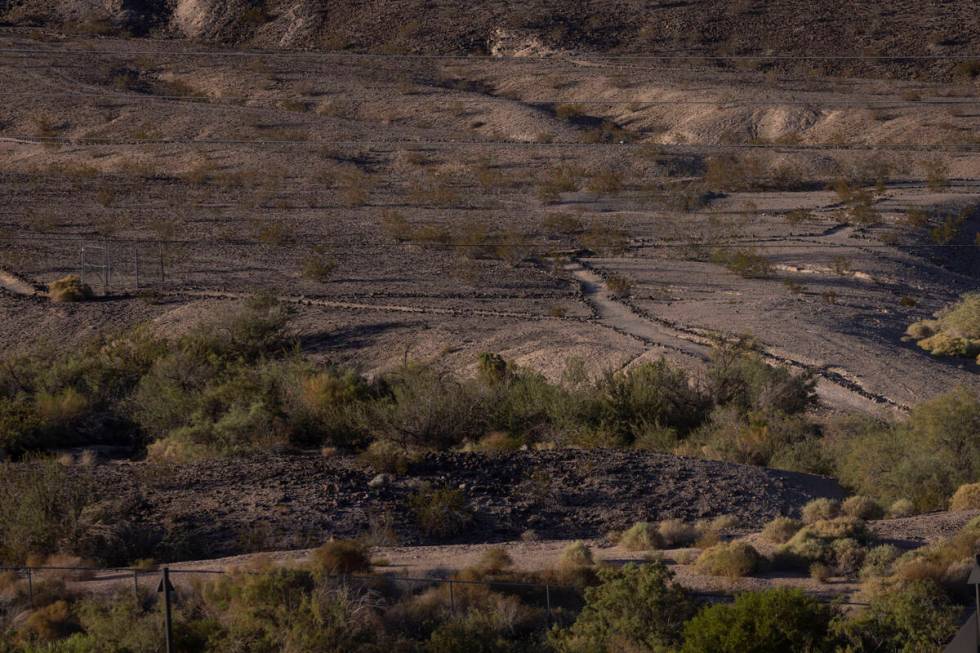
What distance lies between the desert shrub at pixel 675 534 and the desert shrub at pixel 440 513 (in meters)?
2.71

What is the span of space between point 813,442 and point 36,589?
41.3 feet

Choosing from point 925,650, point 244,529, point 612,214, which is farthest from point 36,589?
point 612,214

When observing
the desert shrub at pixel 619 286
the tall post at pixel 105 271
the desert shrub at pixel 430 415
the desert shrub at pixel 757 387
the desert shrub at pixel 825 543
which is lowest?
A: the desert shrub at pixel 619 286

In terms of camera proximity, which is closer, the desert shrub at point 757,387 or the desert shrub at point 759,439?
the desert shrub at point 759,439

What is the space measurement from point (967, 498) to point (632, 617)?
6590 millimetres

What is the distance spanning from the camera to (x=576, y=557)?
47.0 feet

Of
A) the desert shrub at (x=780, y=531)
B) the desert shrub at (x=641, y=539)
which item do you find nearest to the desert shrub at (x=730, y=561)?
the desert shrub at (x=780, y=531)

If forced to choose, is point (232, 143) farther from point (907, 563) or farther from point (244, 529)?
point (907, 563)

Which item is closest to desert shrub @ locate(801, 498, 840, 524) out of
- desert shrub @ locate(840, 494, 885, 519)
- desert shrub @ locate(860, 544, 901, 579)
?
desert shrub @ locate(840, 494, 885, 519)

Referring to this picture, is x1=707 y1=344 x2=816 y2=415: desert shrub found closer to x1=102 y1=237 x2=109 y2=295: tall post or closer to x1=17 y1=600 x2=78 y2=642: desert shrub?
x1=17 y1=600 x2=78 y2=642: desert shrub

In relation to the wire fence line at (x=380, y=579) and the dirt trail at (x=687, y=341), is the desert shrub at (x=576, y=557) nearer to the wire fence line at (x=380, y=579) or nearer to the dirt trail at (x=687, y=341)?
the wire fence line at (x=380, y=579)

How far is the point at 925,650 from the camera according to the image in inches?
458

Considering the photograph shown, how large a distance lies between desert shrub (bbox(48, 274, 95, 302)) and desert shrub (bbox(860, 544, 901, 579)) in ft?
89.1

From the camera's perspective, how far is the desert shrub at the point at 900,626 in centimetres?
1176
